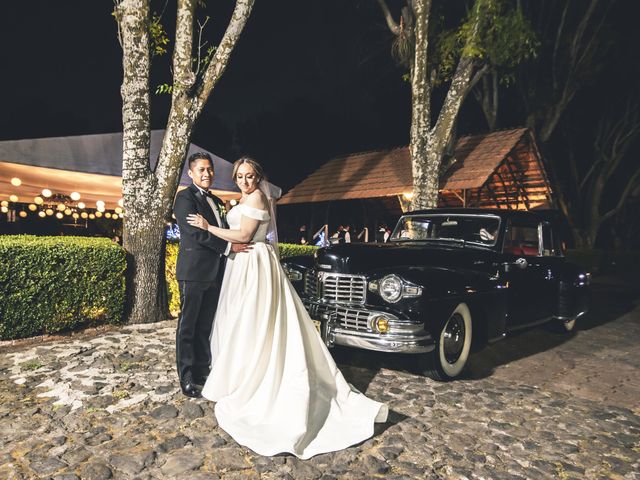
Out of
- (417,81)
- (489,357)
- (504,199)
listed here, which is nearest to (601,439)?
(489,357)

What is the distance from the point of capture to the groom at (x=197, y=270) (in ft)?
13.2

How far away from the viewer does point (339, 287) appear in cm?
492

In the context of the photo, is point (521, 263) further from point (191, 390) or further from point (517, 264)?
point (191, 390)

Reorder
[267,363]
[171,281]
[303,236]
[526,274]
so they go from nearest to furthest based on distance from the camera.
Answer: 1. [267,363]
2. [526,274]
3. [171,281]
4. [303,236]

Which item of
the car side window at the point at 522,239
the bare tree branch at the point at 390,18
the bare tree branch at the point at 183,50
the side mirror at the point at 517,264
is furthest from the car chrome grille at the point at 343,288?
the bare tree branch at the point at 390,18

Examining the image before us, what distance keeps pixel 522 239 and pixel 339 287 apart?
3.05 metres

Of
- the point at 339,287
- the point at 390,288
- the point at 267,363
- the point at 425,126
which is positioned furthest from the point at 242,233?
the point at 425,126

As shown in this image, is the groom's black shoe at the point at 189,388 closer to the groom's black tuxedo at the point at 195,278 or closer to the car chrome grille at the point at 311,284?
the groom's black tuxedo at the point at 195,278

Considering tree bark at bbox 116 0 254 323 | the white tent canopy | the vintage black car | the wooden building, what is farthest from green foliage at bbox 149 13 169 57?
the wooden building

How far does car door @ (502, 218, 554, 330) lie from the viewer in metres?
5.64

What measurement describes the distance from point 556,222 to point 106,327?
6.76 metres

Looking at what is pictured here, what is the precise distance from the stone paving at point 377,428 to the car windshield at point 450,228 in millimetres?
1566

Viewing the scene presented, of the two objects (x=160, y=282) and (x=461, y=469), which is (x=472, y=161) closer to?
(x=160, y=282)

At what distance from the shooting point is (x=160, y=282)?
23.5 feet
